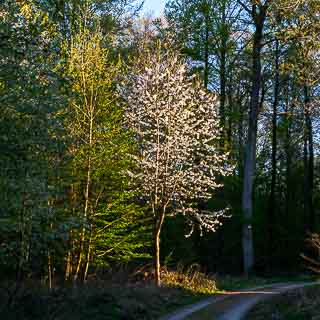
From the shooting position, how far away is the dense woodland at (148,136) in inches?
409

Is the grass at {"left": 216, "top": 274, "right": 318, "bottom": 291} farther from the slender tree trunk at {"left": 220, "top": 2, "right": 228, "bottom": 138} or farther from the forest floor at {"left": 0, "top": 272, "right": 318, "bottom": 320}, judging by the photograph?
the slender tree trunk at {"left": 220, "top": 2, "right": 228, "bottom": 138}

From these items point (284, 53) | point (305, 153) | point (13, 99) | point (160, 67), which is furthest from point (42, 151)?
point (305, 153)

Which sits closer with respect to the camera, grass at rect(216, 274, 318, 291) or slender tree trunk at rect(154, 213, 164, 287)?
slender tree trunk at rect(154, 213, 164, 287)

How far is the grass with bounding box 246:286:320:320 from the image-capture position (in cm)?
1309

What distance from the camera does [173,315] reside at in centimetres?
1565

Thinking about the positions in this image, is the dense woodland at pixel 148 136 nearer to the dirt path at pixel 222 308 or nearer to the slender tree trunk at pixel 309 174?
the slender tree trunk at pixel 309 174

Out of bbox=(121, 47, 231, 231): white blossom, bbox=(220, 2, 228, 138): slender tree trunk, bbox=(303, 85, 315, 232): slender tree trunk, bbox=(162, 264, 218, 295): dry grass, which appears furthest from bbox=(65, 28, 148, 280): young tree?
bbox=(303, 85, 315, 232): slender tree trunk

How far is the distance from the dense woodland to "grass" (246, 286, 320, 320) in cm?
498

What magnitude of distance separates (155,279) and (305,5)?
1493cm

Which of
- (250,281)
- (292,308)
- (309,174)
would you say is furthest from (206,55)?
(292,308)

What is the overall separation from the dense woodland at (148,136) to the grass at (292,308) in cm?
498

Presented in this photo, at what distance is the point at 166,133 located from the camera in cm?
2252

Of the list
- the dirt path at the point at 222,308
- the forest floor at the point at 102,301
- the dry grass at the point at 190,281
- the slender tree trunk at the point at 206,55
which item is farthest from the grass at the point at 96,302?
the slender tree trunk at the point at 206,55

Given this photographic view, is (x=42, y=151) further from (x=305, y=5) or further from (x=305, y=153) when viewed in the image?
(x=305, y=153)
